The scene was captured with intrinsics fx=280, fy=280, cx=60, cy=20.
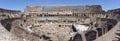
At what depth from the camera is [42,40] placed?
2455 cm

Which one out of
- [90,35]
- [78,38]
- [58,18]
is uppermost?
[90,35]

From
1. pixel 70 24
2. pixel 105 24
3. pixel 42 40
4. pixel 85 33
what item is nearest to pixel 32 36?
pixel 42 40

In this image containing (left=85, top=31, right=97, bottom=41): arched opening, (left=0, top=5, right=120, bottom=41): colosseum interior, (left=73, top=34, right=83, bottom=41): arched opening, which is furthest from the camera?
(left=0, top=5, right=120, bottom=41): colosseum interior

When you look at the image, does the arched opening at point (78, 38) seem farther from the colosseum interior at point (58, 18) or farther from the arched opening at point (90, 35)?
the colosseum interior at point (58, 18)

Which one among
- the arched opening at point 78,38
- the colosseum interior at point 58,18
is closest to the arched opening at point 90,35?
the arched opening at point 78,38

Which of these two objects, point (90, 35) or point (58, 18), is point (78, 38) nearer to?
point (90, 35)

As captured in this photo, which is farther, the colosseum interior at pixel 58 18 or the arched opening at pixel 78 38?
the colosseum interior at pixel 58 18

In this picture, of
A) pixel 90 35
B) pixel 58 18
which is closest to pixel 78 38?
pixel 90 35

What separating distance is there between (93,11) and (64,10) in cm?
464

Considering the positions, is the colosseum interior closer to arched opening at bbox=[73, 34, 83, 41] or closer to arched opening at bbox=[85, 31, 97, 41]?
arched opening at bbox=[85, 31, 97, 41]

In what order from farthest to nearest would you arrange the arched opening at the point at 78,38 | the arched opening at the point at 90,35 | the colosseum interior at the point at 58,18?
1. the colosseum interior at the point at 58,18
2. the arched opening at the point at 78,38
3. the arched opening at the point at 90,35

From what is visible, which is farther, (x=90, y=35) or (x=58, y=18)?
(x=58, y=18)

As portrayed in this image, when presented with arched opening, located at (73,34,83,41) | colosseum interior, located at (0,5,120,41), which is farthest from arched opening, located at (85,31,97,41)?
A: colosseum interior, located at (0,5,120,41)

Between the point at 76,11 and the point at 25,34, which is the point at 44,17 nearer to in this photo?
the point at 76,11
